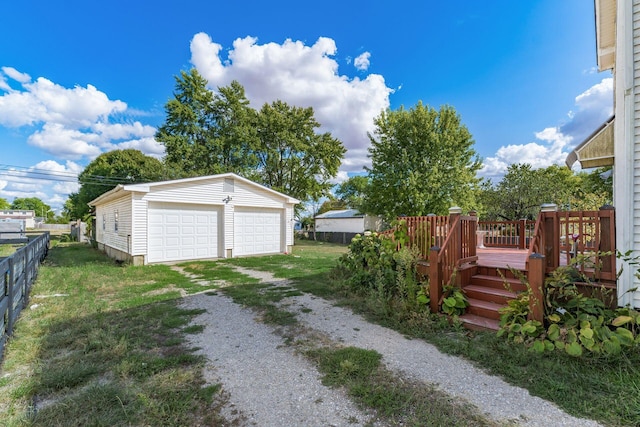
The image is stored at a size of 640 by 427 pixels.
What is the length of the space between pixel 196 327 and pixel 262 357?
1.41 meters

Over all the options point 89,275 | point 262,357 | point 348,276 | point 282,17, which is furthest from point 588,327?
point 282,17

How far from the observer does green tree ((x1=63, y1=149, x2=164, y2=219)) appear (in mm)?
23922

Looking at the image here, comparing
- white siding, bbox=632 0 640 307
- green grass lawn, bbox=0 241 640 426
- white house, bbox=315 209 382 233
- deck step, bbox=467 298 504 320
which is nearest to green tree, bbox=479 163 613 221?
white house, bbox=315 209 382 233

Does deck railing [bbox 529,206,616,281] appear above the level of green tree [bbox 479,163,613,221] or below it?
below

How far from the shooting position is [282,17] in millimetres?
10695

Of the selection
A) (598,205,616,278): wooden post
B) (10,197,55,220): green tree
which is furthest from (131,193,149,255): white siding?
(10,197,55,220): green tree

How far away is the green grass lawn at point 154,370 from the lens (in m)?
2.09

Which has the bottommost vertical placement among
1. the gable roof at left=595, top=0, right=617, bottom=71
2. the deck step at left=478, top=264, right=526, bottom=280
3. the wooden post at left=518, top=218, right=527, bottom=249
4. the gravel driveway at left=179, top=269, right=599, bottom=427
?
the gravel driveway at left=179, top=269, right=599, bottom=427

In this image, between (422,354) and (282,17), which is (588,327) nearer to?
(422,354)

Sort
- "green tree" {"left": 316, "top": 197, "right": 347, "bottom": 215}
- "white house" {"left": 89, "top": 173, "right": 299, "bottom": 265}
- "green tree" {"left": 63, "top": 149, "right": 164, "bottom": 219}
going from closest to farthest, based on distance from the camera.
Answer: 1. "white house" {"left": 89, "top": 173, "right": 299, "bottom": 265}
2. "green tree" {"left": 63, "top": 149, "right": 164, "bottom": 219}
3. "green tree" {"left": 316, "top": 197, "right": 347, "bottom": 215}

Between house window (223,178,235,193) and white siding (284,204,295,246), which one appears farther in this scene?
white siding (284,204,295,246)

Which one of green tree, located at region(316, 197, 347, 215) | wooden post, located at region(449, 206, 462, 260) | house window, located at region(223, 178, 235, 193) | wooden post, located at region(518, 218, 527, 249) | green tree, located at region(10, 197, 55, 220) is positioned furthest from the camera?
green tree, located at region(10, 197, 55, 220)

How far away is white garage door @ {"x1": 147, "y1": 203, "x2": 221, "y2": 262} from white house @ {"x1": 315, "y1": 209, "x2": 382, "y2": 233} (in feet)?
46.7

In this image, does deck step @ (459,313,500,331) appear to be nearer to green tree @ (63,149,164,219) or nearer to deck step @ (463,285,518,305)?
deck step @ (463,285,518,305)
